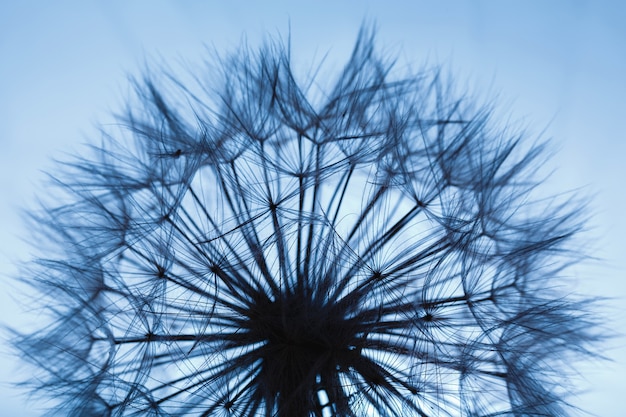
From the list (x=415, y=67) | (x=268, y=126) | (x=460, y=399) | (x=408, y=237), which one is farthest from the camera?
(x=415, y=67)

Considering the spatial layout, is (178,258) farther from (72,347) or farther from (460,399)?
(460,399)

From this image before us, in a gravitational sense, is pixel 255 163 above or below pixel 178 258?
above

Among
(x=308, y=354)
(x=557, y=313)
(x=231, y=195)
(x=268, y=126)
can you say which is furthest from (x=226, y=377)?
(x=557, y=313)

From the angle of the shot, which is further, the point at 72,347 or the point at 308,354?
the point at 72,347

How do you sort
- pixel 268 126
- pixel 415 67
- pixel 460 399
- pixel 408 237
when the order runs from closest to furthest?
pixel 460 399 → pixel 408 237 → pixel 268 126 → pixel 415 67

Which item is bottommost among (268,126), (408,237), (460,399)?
(460,399)

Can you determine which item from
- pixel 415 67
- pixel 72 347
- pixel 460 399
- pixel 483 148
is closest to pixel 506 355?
pixel 460 399
